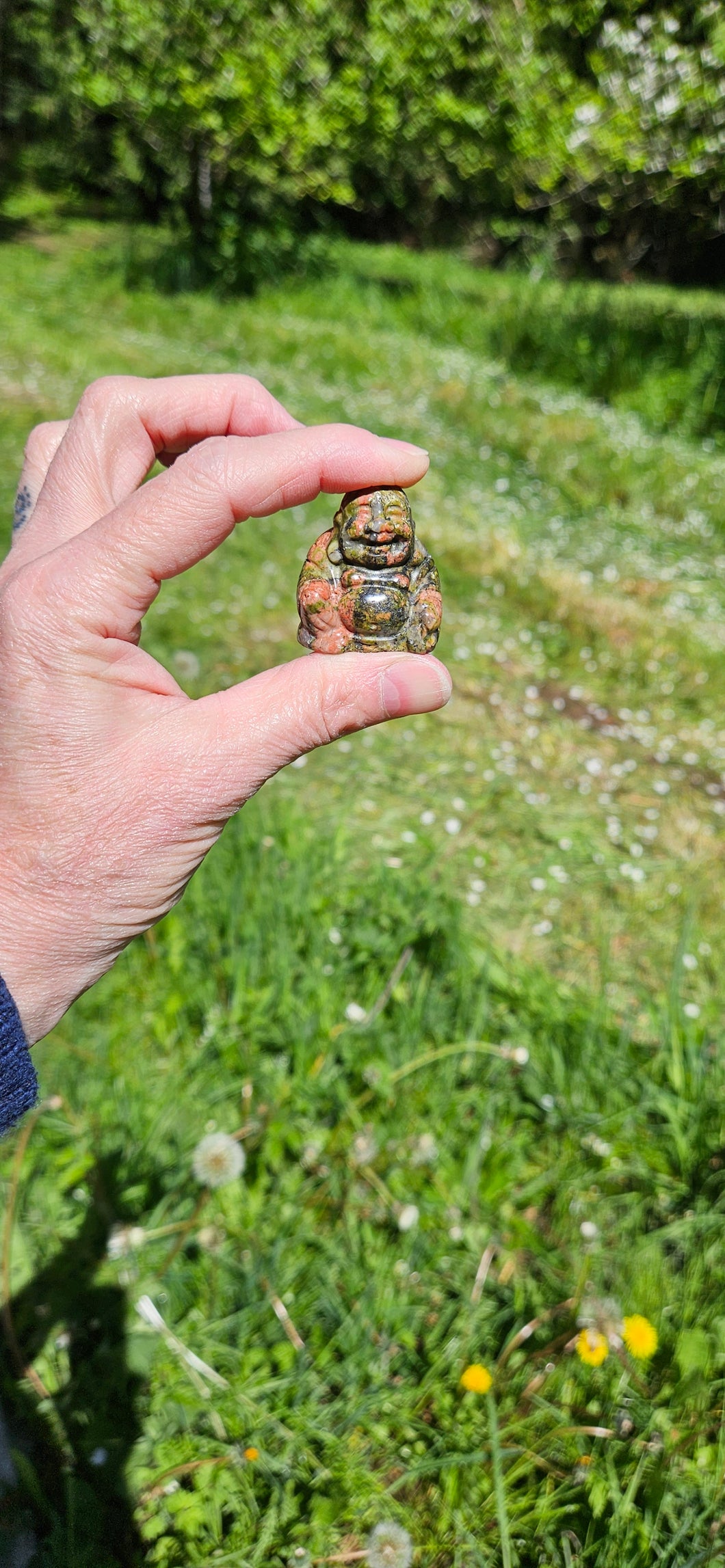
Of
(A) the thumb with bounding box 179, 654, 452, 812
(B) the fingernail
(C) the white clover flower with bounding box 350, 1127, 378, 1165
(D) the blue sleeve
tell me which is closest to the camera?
(D) the blue sleeve

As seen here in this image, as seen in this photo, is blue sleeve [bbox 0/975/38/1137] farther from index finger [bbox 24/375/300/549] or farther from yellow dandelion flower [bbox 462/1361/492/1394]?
yellow dandelion flower [bbox 462/1361/492/1394]

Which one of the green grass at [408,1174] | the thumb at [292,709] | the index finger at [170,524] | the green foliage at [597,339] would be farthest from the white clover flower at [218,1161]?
the green foliage at [597,339]

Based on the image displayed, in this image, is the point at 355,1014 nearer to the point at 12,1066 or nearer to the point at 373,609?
the point at 373,609

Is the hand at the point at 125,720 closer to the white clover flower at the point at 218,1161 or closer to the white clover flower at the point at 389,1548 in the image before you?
the white clover flower at the point at 218,1161


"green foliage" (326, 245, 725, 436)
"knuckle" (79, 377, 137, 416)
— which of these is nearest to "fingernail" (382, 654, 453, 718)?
"knuckle" (79, 377, 137, 416)

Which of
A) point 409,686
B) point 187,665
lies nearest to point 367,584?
point 409,686

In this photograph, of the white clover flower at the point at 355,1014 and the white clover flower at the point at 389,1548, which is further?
the white clover flower at the point at 355,1014
